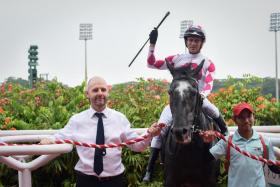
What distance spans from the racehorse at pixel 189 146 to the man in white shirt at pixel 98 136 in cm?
32

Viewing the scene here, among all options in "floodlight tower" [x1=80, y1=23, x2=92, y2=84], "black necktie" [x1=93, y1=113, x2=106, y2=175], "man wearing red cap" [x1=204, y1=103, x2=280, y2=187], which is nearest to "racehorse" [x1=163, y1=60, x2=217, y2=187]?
"man wearing red cap" [x1=204, y1=103, x2=280, y2=187]

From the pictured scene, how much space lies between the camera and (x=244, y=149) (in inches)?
142

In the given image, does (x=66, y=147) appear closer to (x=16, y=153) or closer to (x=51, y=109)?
(x=16, y=153)

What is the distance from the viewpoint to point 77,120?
3.82 m

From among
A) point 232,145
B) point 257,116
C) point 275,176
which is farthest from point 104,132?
point 257,116

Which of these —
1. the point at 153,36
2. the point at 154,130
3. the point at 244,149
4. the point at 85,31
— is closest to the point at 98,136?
the point at 154,130

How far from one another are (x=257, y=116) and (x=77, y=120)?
15.1ft

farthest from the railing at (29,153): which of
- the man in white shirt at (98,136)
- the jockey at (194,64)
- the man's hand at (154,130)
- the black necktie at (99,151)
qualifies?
the man's hand at (154,130)

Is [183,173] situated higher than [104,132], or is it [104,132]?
[104,132]

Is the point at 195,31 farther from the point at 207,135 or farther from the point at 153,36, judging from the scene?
the point at 207,135

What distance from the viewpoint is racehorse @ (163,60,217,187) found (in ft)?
11.9

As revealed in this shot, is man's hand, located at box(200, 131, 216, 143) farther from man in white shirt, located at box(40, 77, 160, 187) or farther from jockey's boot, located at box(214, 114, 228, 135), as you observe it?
jockey's boot, located at box(214, 114, 228, 135)

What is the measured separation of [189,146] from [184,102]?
1.70ft

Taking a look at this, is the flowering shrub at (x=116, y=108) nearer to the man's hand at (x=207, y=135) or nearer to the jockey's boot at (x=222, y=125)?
the jockey's boot at (x=222, y=125)
